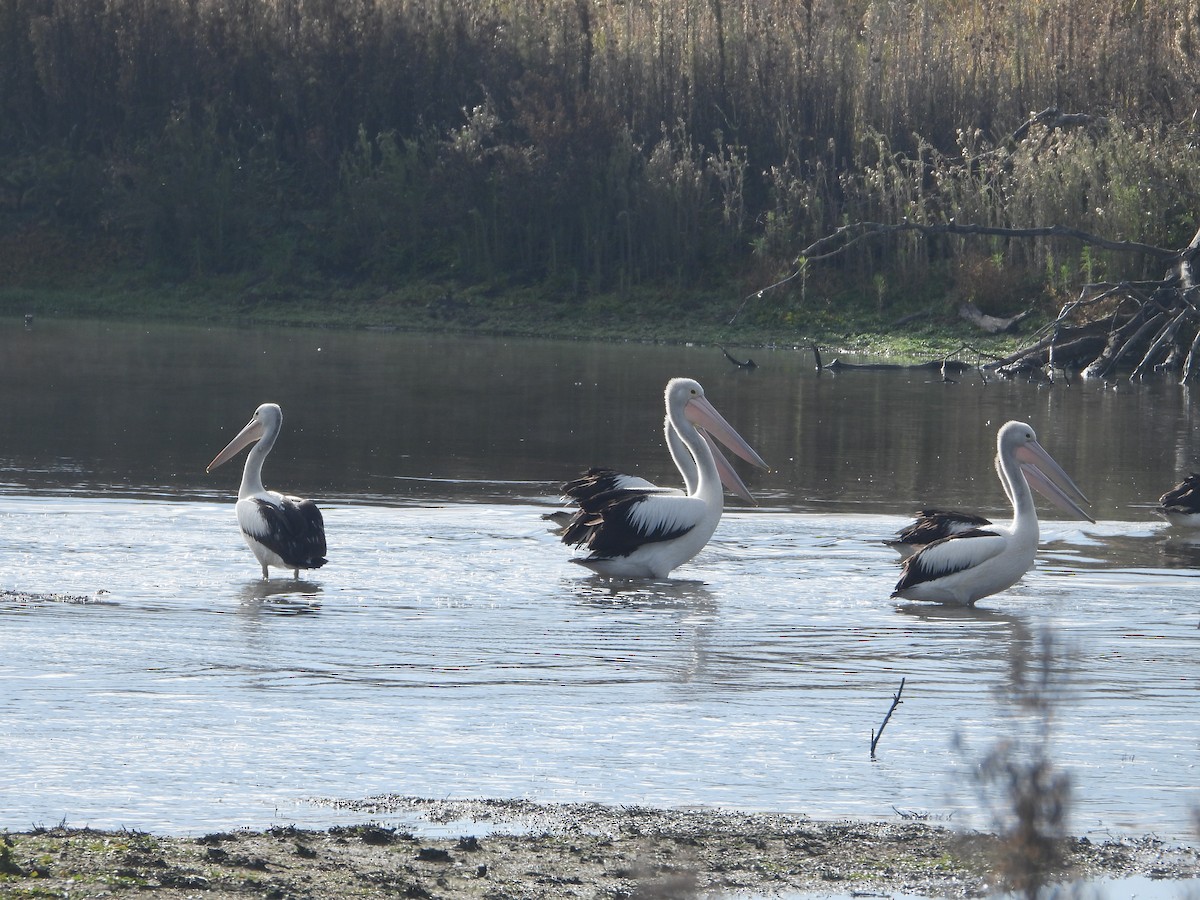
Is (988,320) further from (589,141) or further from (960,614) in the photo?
(960,614)

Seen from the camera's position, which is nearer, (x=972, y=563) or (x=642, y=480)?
(x=972, y=563)

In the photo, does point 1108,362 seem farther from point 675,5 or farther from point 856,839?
point 856,839

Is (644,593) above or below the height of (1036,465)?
below

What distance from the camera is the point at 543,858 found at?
3.83m

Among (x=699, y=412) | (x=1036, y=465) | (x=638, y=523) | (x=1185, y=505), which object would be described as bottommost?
(x=1185, y=505)

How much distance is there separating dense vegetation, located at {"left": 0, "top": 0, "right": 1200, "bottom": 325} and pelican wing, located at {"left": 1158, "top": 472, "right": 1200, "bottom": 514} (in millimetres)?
11356

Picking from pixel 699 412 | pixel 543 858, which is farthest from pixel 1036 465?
pixel 543 858

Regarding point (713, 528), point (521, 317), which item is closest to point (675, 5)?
point (521, 317)

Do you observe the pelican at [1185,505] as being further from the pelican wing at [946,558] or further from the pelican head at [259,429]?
the pelican head at [259,429]

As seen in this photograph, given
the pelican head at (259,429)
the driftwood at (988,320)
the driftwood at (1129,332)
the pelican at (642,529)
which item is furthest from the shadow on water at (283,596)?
the driftwood at (988,320)

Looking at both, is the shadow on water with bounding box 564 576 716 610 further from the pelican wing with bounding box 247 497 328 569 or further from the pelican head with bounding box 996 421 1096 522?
the pelican head with bounding box 996 421 1096 522

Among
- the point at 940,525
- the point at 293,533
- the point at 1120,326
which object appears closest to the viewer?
the point at 293,533

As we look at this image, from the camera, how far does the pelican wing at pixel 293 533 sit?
744 centimetres

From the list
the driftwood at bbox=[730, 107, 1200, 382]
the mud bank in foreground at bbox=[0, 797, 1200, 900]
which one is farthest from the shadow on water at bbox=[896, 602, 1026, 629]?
the driftwood at bbox=[730, 107, 1200, 382]
